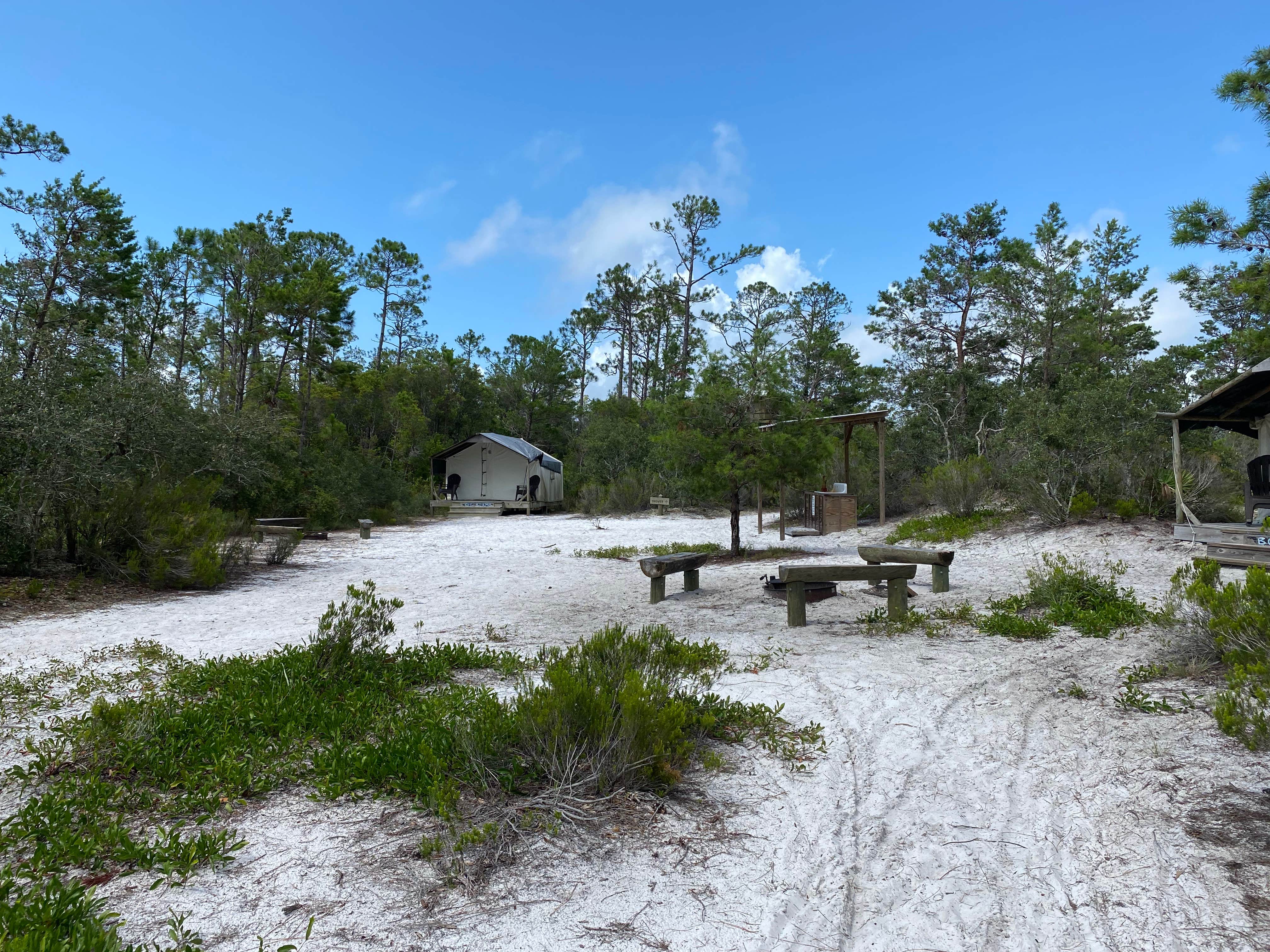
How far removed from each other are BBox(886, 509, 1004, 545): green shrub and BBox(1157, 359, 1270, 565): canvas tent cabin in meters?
3.01

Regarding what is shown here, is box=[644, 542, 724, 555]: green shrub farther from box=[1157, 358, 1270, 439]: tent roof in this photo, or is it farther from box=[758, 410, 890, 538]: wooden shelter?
box=[1157, 358, 1270, 439]: tent roof

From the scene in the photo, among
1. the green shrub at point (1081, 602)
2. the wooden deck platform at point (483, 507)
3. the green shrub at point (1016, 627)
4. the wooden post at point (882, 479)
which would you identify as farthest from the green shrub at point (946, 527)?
the wooden deck platform at point (483, 507)

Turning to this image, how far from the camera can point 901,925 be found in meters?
2.40

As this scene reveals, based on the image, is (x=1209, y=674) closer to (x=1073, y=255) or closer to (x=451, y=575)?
(x=451, y=575)

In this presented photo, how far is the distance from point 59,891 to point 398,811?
1.13 m

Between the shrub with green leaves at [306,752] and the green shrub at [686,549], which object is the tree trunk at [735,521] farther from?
the shrub with green leaves at [306,752]

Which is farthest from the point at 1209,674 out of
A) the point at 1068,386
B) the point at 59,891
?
the point at 1068,386

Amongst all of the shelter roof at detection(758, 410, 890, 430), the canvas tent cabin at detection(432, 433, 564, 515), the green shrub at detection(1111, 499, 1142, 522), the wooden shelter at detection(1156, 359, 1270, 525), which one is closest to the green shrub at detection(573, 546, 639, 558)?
the shelter roof at detection(758, 410, 890, 430)

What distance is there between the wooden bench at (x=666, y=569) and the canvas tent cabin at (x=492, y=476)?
64.4 ft

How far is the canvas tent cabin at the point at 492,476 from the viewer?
2878 cm

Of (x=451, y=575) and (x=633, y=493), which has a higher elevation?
(x=633, y=493)

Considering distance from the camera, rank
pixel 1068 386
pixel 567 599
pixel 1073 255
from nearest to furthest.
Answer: pixel 567 599, pixel 1068 386, pixel 1073 255

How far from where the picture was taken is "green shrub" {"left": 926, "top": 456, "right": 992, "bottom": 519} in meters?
15.2

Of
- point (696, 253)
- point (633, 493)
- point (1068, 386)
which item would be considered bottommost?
point (633, 493)
